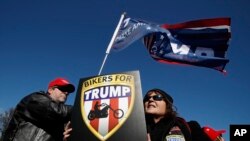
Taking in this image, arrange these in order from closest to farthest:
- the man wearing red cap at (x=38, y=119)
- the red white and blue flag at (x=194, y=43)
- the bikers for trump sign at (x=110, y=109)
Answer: the bikers for trump sign at (x=110, y=109) → the man wearing red cap at (x=38, y=119) → the red white and blue flag at (x=194, y=43)

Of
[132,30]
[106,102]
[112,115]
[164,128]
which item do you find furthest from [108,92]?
[132,30]

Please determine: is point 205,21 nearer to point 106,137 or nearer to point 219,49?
point 219,49

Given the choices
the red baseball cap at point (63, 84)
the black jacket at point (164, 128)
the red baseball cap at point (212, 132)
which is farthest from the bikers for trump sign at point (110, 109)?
the red baseball cap at point (212, 132)

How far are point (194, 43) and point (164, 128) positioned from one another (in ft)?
15.0

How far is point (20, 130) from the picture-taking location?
452cm

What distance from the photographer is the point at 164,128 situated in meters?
3.75

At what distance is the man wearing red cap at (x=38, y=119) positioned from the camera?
4148 mm

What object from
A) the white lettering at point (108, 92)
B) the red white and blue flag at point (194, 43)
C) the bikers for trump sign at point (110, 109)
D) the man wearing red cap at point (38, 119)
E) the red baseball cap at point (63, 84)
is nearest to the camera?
the bikers for trump sign at point (110, 109)

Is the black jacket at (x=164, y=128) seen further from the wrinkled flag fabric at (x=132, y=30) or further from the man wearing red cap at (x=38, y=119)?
the wrinkled flag fabric at (x=132, y=30)

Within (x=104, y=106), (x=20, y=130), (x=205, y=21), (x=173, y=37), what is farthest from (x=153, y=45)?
(x=104, y=106)

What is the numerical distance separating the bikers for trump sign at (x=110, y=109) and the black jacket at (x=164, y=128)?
713 millimetres

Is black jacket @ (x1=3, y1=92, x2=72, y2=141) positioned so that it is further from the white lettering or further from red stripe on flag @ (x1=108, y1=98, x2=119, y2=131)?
red stripe on flag @ (x1=108, y1=98, x2=119, y2=131)

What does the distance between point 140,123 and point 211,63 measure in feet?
16.0

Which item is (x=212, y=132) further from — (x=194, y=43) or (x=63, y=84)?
(x=63, y=84)
